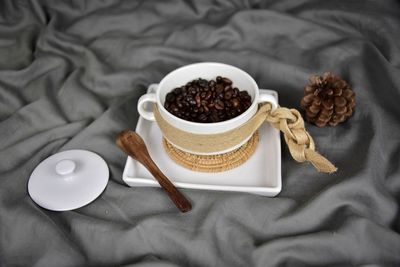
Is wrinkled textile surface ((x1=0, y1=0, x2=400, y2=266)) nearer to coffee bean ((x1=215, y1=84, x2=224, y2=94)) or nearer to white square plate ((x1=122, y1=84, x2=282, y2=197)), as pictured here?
white square plate ((x1=122, y1=84, x2=282, y2=197))

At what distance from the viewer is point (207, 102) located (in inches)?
24.1

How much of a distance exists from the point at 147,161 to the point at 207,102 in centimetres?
12

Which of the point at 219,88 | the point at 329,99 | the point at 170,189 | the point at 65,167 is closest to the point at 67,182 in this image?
the point at 65,167

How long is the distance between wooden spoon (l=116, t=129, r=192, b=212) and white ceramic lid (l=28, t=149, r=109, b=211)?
2.1 inches

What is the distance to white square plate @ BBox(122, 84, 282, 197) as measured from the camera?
0.60 m

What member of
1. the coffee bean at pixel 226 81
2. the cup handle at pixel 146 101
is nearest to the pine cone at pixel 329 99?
the coffee bean at pixel 226 81

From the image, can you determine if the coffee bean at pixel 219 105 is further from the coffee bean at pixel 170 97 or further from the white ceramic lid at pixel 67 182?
the white ceramic lid at pixel 67 182

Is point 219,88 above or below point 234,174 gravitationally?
above

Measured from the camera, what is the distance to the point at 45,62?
2.65 feet

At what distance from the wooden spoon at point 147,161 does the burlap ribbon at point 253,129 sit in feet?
0.15

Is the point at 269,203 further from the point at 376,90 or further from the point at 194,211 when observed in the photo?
the point at 376,90

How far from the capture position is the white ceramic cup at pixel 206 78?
0.56 meters

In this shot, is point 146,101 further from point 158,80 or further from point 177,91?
point 158,80

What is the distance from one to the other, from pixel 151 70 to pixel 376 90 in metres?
0.40
